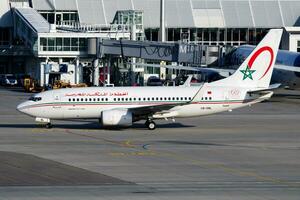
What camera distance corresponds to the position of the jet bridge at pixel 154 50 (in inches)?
4050

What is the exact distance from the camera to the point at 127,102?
53562mm

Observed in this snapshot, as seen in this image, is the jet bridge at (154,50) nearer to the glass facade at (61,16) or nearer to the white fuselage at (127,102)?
the glass facade at (61,16)

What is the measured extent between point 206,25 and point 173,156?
107 metres

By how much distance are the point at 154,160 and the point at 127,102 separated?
15.3 metres

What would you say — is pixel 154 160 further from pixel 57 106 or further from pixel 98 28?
pixel 98 28

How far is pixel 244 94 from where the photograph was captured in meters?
53.7

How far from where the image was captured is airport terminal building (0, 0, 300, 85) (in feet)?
363

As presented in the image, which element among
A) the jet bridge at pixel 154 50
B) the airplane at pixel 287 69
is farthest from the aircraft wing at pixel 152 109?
the jet bridge at pixel 154 50

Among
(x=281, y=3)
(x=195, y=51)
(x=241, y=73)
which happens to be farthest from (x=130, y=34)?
(x=241, y=73)

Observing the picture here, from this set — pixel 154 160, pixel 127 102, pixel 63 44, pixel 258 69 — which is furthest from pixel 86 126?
pixel 63 44

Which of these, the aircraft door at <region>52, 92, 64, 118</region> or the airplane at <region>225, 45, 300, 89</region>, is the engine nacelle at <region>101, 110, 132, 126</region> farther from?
the airplane at <region>225, 45, 300, 89</region>

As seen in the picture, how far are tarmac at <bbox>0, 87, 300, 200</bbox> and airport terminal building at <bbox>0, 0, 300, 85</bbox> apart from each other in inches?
1955

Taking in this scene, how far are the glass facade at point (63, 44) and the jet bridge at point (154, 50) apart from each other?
590 centimetres

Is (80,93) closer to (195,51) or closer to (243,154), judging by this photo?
(243,154)
